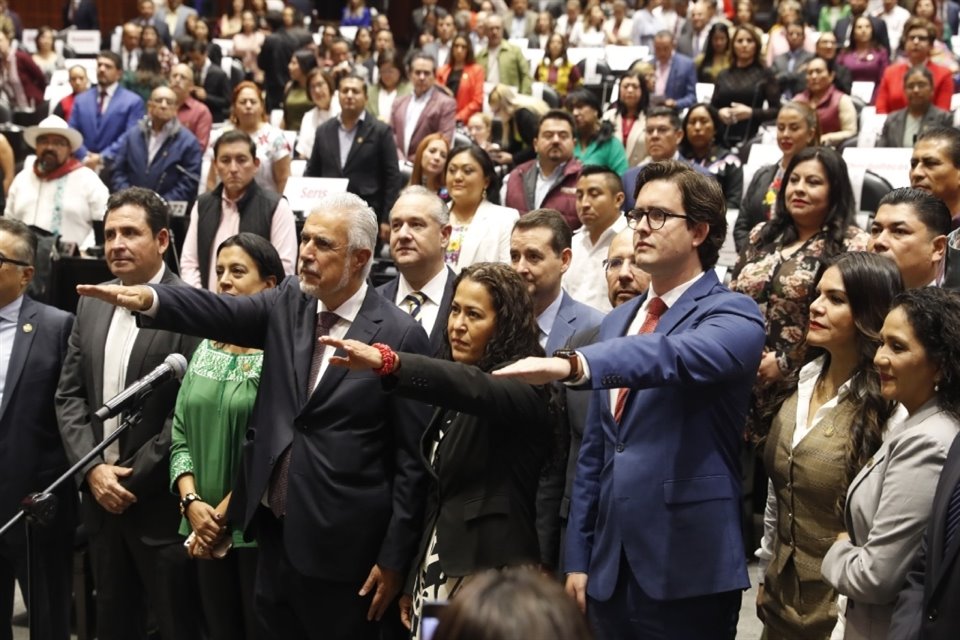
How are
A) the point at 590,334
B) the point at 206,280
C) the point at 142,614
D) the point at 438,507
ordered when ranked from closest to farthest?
the point at 438,507
the point at 590,334
the point at 142,614
the point at 206,280

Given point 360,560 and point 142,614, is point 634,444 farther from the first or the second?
point 142,614

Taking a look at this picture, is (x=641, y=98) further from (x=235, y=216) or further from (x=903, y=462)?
(x=903, y=462)

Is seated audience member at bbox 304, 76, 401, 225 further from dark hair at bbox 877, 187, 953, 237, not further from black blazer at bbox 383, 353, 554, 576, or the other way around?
black blazer at bbox 383, 353, 554, 576

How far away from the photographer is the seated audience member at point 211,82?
42.1ft

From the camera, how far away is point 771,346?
4684 mm

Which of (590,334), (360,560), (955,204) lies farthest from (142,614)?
(955,204)

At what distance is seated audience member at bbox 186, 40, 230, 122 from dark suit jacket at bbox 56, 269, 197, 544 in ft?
28.4

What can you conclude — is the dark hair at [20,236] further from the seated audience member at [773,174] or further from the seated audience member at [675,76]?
the seated audience member at [675,76]

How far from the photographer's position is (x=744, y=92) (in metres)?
9.91

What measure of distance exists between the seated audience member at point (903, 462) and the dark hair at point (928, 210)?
1.08 m

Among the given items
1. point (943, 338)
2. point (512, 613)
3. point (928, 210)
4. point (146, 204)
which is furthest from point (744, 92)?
point (512, 613)

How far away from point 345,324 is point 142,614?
143 centimetres

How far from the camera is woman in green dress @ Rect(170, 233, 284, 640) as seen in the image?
13.0 feet

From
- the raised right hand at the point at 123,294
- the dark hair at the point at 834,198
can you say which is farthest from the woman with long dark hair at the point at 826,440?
the raised right hand at the point at 123,294
